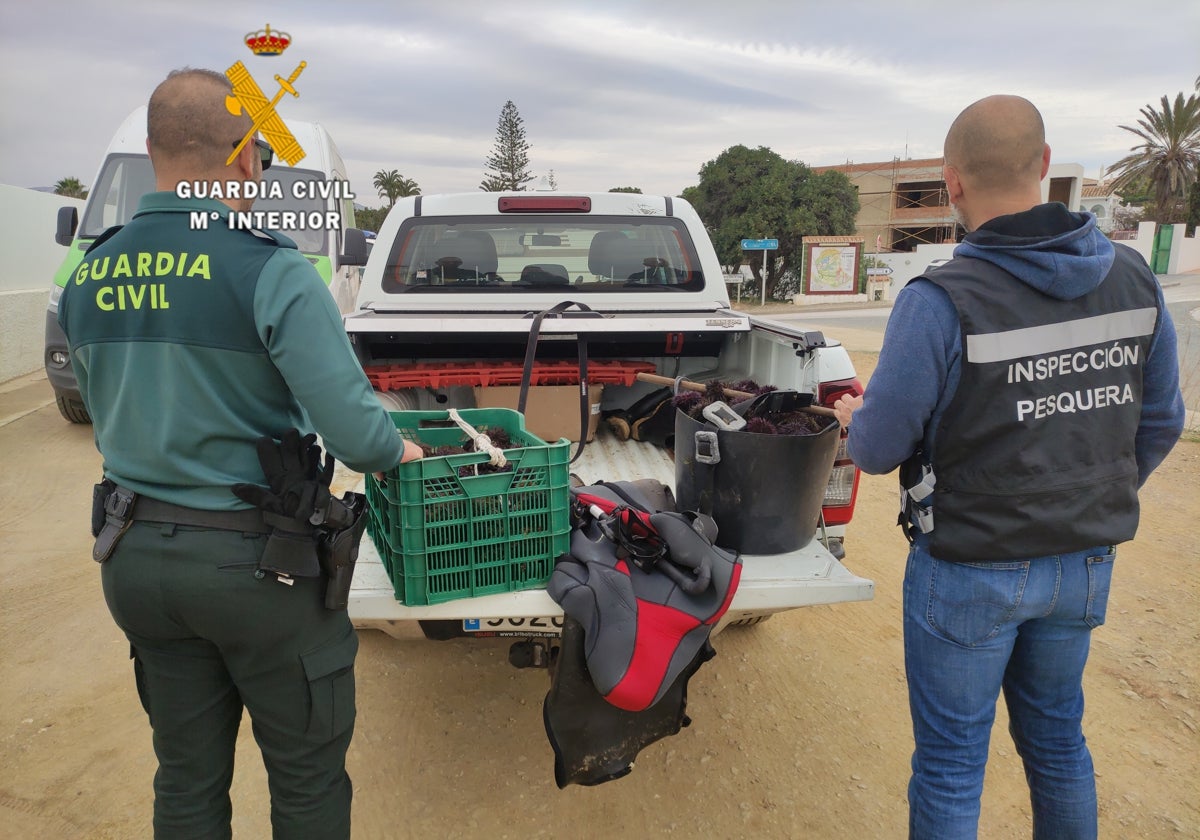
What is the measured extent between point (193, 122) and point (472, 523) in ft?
3.84

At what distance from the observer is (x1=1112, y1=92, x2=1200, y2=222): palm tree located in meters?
38.6

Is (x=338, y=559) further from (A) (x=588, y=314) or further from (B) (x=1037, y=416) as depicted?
(A) (x=588, y=314)

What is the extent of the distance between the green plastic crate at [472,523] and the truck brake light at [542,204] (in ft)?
7.59

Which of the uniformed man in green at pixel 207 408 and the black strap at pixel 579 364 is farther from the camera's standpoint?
the black strap at pixel 579 364

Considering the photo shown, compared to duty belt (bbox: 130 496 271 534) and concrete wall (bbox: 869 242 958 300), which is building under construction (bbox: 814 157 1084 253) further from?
duty belt (bbox: 130 496 271 534)

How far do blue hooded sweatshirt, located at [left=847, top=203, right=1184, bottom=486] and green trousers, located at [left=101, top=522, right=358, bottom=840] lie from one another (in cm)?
142

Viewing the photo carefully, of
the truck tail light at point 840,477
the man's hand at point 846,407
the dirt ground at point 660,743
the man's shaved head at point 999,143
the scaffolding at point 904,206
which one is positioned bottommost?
the dirt ground at point 660,743

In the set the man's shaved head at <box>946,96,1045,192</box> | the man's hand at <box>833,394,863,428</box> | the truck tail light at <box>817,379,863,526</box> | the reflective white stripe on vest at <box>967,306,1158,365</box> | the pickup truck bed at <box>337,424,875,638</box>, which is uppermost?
the man's shaved head at <box>946,96,1045,192</box>

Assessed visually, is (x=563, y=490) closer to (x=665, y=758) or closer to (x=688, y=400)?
(x=688, y=400)

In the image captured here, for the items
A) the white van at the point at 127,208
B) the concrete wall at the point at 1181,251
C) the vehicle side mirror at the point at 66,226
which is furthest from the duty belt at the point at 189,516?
the concrete wall at the point at 1181,251

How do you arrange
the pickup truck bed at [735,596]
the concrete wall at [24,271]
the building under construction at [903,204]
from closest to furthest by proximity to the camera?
the pickup truck bed at [735,596] → the concrete wall at [24,271] → the building under construction at [903,204]

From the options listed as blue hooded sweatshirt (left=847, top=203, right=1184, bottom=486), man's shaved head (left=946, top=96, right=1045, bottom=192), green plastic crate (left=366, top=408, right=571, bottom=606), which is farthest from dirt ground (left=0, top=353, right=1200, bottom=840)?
man's shaved head (left=946, top=96, right=1045, bottom=192)

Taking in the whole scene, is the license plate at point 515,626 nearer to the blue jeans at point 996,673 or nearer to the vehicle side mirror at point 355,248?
the blue jeans at point 996,673

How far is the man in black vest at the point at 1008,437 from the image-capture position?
5.96 feet
